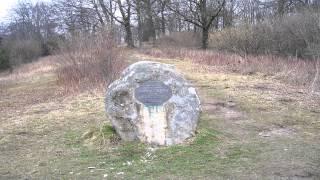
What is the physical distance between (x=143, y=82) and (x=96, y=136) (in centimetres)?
125

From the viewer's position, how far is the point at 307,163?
6918mm

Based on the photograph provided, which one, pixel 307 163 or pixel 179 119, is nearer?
pixel 307 163

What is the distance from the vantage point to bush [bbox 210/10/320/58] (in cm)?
2177

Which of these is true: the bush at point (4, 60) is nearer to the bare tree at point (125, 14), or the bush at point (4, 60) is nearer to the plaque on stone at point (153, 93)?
the bare tree at point (125, 14)

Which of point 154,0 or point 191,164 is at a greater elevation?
point 154,0

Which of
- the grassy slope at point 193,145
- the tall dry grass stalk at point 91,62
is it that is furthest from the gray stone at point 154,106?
the tall dry grass stalk at point 91,62

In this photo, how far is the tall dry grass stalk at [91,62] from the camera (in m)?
15.3

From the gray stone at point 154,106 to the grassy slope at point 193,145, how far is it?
0.23 m

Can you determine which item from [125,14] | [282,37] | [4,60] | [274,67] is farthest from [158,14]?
[274,67]

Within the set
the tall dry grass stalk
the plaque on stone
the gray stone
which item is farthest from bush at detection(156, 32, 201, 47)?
the plaque on stone

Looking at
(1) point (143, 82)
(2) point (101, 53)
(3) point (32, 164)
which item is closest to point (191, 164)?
(1) point (143, 82)

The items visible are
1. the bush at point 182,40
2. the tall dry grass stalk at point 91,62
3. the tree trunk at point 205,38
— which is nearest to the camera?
the tall dry grass stalk at point 91,62

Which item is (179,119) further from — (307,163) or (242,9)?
(242,9)

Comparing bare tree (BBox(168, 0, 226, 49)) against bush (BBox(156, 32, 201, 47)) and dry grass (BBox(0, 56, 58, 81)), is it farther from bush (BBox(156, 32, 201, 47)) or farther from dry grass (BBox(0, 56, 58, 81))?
dry grass (BBox(0, 56, 58, 81))
